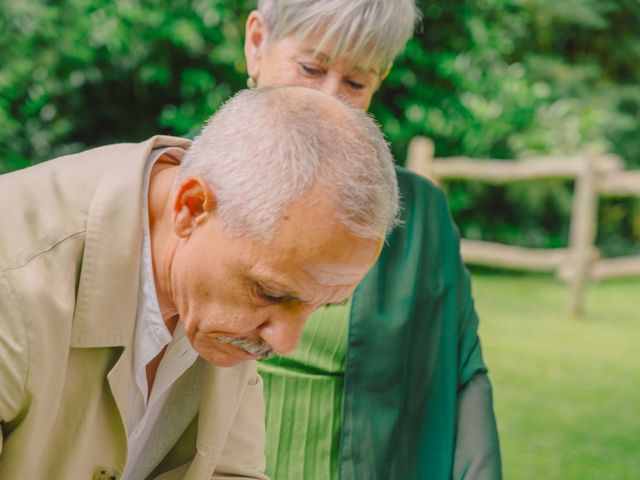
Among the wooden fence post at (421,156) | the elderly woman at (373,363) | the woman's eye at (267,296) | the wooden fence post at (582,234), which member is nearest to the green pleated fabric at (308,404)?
the elderly woman at (373,363)

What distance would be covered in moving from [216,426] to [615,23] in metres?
11.9

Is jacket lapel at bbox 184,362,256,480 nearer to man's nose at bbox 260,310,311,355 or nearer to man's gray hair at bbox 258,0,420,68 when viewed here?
man's nose at bbox 260,310,311,355

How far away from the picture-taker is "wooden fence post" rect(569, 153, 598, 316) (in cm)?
795

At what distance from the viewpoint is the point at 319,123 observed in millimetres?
1333

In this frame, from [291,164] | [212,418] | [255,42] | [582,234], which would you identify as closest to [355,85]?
[255,42]

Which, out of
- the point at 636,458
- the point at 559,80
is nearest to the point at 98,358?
the point at 636,458

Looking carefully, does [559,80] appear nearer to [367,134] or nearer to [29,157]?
[29,157]

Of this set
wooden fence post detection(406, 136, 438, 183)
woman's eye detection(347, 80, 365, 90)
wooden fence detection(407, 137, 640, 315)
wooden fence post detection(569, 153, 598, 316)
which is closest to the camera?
woman's eye detection(347, 80, 365, 90)

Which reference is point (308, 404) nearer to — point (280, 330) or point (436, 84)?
point (280, 330)

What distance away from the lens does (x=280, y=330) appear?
1425mm

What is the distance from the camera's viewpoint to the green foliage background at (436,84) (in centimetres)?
688

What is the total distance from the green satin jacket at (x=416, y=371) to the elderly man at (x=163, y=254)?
71 centimetres

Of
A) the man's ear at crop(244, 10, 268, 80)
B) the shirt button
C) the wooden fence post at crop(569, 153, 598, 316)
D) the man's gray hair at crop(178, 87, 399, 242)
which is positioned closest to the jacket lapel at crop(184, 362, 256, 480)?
the shirt button

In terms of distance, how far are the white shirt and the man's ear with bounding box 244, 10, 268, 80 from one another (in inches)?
31.4
